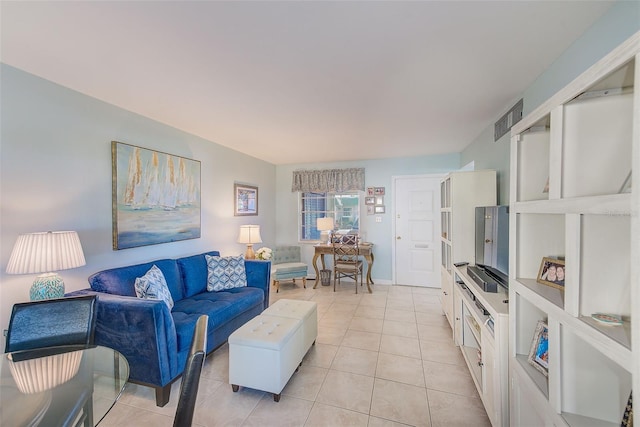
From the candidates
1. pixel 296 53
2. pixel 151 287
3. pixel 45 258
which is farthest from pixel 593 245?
pixel 45 258

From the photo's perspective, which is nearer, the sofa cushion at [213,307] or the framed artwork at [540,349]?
the framed artwork at [540,349]

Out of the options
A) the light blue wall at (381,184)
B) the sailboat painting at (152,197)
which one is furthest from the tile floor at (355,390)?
the light blue wall at (381,184)

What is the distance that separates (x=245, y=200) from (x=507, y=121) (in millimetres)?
3651

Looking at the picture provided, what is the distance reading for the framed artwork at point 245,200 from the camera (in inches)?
161

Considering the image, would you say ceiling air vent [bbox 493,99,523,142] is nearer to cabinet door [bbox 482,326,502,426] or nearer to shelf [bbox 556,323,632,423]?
cabinet door [bbox 482,326,502,426]

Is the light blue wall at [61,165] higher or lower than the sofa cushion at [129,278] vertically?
higher

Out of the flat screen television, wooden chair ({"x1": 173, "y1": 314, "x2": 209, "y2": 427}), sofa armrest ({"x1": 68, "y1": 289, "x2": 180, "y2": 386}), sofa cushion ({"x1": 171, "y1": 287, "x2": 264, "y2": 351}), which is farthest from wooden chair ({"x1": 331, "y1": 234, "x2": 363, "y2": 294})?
wooden chair ({"x1": 173, "y1": 314, "x2": 209, "y2": 427})

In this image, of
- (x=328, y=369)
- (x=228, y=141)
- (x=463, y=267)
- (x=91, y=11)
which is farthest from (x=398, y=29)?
(x=228, y=141)

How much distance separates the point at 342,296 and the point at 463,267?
206 cm

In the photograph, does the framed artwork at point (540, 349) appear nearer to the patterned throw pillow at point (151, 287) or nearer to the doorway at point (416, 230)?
the patterned throw pillow at point (151, 287)

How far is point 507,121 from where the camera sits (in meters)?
2.47

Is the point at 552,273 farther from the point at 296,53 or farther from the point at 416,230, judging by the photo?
the point at 416,230

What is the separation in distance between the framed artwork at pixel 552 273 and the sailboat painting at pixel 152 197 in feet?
10.3

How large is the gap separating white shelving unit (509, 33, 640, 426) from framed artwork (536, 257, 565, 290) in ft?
0.19
